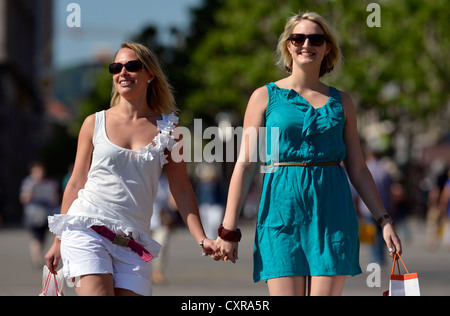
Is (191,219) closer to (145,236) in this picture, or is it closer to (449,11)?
(145,236)

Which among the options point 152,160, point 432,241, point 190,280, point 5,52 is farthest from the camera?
point 5,52

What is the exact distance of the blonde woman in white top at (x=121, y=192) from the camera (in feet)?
15.5

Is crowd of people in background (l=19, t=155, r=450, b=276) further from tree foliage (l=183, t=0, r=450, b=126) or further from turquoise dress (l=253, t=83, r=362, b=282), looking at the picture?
tree foliage (l=183, t=0, r=450, b=126)

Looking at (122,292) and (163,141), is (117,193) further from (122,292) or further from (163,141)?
(122,292)

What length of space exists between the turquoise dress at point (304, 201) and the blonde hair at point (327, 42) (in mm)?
401

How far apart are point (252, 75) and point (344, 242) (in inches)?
1308

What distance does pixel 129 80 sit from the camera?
5.07m

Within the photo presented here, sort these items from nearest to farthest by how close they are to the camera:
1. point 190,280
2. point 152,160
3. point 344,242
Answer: point 344,242, point 152,160, point 190,280

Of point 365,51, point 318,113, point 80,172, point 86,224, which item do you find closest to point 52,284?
point 86,224

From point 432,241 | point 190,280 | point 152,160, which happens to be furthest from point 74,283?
point 432,241

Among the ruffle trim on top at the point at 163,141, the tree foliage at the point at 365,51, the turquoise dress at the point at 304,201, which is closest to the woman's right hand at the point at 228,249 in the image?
the turquoise dress at the point at 304,201

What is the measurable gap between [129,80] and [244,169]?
35.1 inches

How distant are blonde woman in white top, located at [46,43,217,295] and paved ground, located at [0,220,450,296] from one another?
2836 millimetres

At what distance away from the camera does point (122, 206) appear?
15.7 feet
